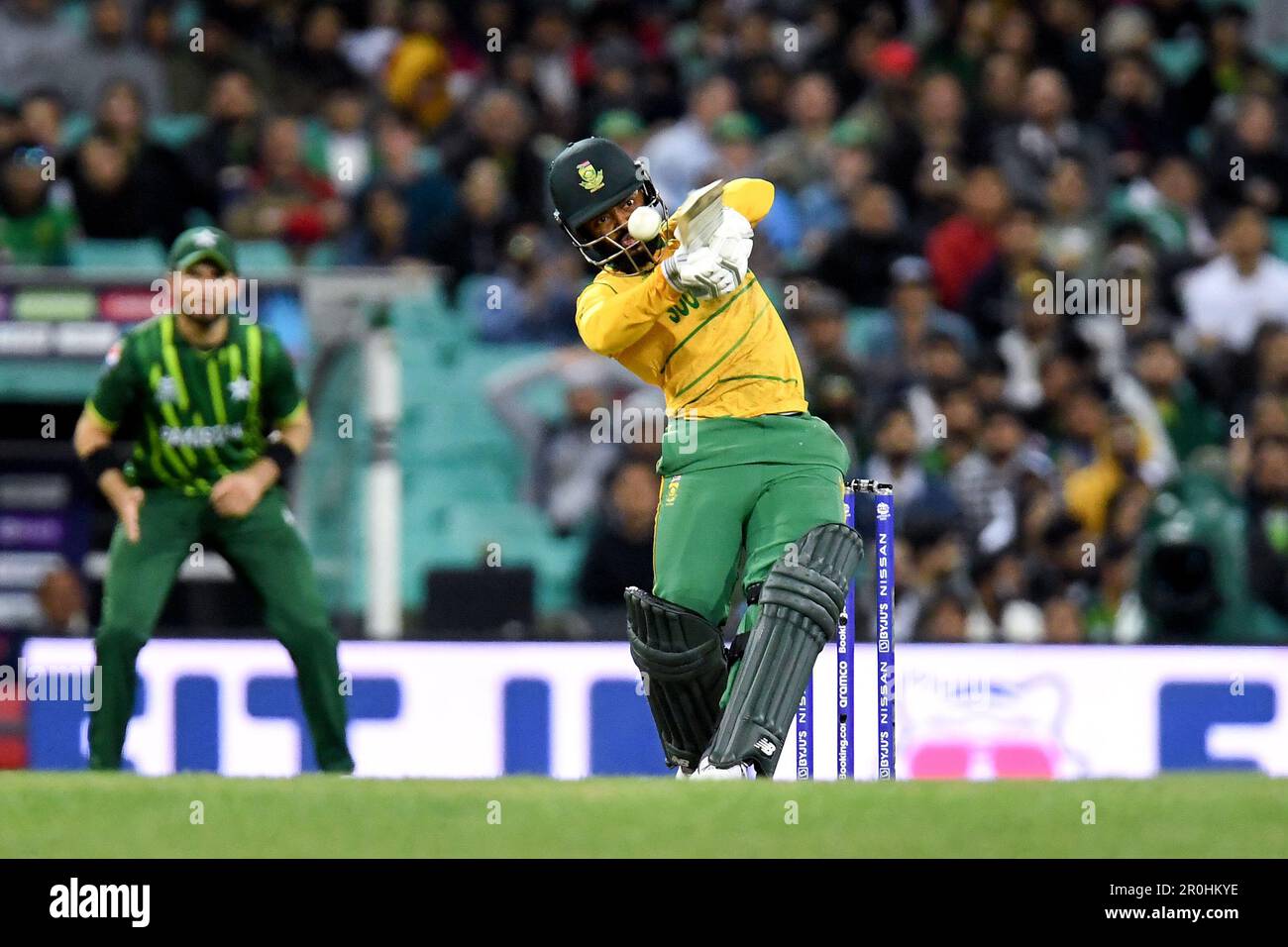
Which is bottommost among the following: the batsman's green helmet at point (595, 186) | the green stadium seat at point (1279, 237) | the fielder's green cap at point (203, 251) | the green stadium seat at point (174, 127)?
the batsman's green helmet at point (595, 186)

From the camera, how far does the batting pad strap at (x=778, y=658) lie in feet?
23.8

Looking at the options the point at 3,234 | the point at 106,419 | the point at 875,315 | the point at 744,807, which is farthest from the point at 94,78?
the point at 744,807

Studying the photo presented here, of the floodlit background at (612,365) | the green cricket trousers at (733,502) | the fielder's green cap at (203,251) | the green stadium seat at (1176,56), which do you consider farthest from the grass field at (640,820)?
the green stadium seat at (1176,56)

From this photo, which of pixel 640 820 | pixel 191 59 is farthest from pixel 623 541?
pixel 640 820

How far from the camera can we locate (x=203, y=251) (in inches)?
364

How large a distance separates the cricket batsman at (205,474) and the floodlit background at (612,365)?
201cm

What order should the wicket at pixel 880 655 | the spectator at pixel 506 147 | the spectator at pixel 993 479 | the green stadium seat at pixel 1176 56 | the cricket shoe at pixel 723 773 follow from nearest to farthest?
the cricket shoe at pixel 723 773, the wicket at pixel 880 655, the spectator at pixel 993 479, the spectator at pixel 506 147, the green stadium seat at pixel 1176 56

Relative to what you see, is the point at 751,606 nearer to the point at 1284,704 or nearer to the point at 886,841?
the point at 886,841

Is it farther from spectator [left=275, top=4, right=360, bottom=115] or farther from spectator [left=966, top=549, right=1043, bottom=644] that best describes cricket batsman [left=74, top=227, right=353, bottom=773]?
spectator [left=275, top=4, right=360, bottom=115]

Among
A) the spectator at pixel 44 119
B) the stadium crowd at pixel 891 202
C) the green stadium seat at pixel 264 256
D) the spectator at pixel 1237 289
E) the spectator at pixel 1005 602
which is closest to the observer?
the spectator at pixel 1005 602

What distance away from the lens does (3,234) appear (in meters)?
14.3

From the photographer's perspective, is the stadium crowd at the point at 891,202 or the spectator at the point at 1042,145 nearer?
the stadium crowd at the point at 891,202

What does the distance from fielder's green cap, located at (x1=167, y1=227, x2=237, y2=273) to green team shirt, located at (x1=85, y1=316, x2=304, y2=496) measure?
29cm
